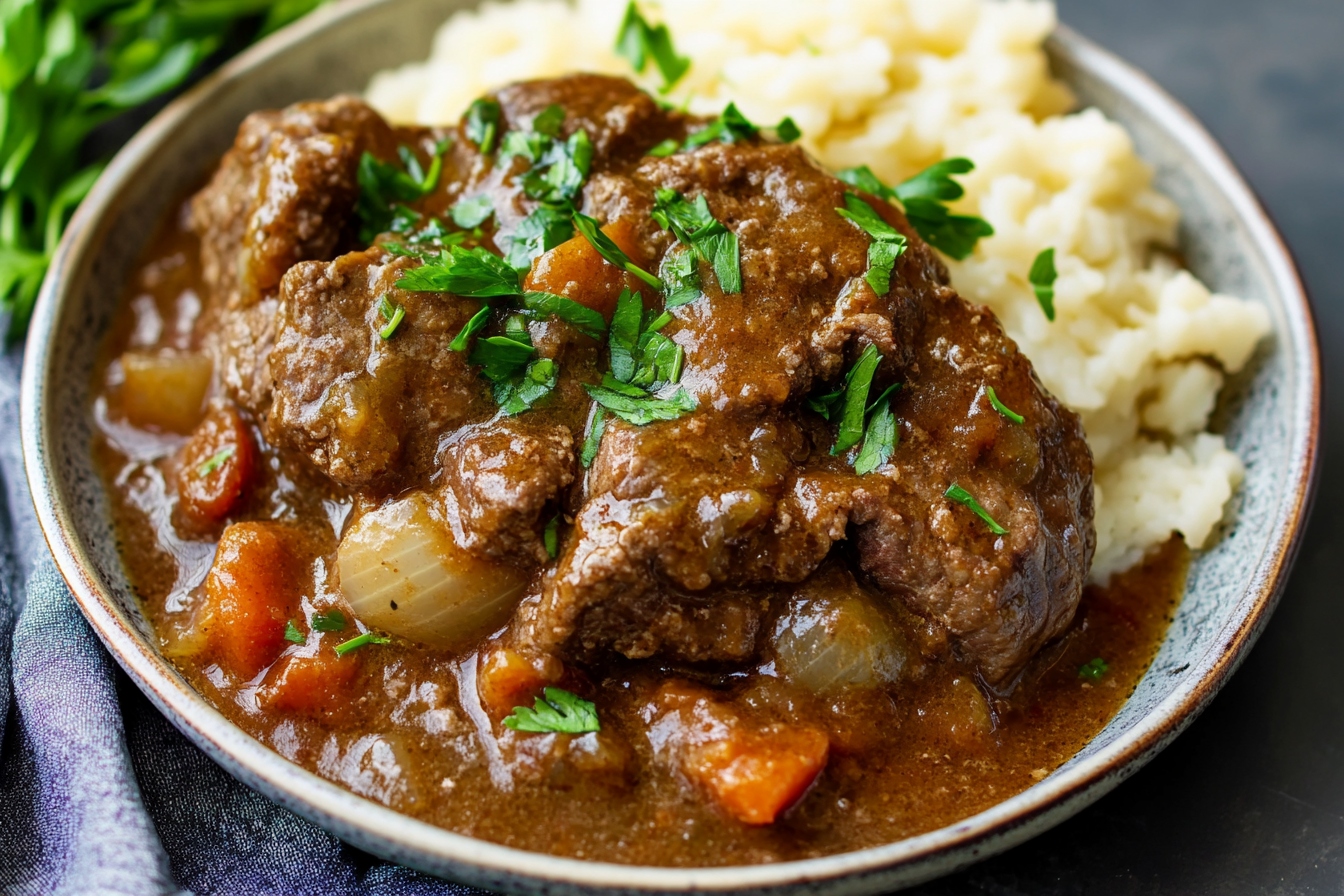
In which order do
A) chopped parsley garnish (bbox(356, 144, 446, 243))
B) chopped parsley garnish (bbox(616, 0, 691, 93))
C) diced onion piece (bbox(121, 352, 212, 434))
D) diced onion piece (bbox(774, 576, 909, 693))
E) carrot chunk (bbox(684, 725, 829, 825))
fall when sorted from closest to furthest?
carrot chunk (bbox(684, 725, 829, 825)) < diced onion piece (bbox(774, 576, 909, 693)) < chopped parsley garnish (bbox(356, 144, 446, 243)) < diced onion piece (bbox(121, 352, 212, 434)) < chopped parsley garnish (bbox(616, 0, 691, 93))

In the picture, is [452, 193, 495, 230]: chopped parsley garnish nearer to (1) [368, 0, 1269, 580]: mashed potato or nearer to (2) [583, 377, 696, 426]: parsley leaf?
(2) [583, 377, 696, 426]: parsley leaf

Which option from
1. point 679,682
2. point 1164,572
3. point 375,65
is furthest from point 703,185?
point 375,65

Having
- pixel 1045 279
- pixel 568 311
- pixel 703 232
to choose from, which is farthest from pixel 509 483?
pixel 1045 279

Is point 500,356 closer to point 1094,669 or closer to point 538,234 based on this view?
point 538,234

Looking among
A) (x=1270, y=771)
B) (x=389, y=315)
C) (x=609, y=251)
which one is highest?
A: (x=609, y=251)

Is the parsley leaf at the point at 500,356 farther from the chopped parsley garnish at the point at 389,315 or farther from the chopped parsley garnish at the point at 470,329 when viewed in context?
the chopped parsley garnish at the point at 389,315

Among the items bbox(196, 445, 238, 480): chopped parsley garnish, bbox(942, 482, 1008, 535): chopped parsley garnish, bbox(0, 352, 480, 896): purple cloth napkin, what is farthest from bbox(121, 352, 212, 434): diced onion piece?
bbox(942, 482, 1008, 535): chopped parsley garnish
